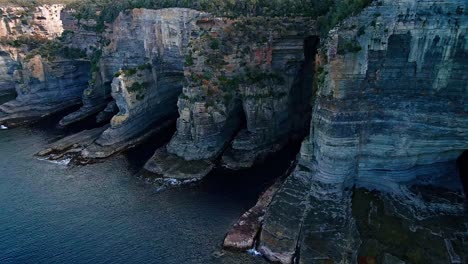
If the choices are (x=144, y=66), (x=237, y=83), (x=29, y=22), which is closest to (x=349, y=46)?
(x=237, y=83)

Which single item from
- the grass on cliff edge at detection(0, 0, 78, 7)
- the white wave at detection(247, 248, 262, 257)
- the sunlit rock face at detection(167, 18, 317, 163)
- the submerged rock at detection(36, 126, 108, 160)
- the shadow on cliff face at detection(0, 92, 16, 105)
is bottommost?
the white wave at detection(247, 248, 262, 257)

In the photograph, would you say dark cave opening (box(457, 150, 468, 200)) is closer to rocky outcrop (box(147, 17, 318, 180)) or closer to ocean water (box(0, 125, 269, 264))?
ocean water (box(0, 125, 269, 264))

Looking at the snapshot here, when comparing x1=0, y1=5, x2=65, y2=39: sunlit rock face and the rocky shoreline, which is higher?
x1=0, y1=5, x2=65, y2=39: sunlit rock face

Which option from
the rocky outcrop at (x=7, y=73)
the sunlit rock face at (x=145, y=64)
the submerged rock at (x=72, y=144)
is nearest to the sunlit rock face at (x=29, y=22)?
the rocky outcrop at (x=7, y=73)

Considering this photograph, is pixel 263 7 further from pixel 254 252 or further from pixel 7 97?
pixel 7 97

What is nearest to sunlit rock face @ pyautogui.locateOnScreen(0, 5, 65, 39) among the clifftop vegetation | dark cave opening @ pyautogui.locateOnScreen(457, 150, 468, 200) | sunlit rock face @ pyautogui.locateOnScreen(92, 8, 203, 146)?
the clifftop vegetation

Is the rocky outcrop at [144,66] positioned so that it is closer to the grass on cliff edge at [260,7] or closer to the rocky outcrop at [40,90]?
the grass on cliff edge at [260,7]

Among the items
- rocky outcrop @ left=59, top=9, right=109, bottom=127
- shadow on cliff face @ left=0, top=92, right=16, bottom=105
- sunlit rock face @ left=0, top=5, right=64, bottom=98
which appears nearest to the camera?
rocky outcrop @ left=59, top=9, right=109, bottom=127
